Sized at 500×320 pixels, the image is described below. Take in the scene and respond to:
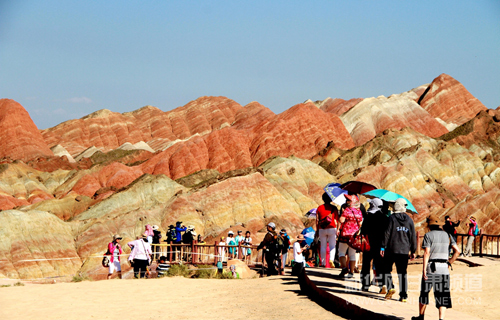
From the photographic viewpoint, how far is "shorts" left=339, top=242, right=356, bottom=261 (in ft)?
41.5

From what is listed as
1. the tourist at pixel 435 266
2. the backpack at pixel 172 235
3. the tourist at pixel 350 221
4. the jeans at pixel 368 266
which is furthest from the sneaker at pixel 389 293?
the backpack at pixel 172 235

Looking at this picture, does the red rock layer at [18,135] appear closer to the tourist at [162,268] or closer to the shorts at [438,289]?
the tourist at [162,268]

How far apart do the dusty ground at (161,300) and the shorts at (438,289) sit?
1788 millimetres

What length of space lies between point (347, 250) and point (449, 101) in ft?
469

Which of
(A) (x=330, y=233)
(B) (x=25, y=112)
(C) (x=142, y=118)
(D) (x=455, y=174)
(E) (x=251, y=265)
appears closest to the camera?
(A) (x=330, y=233)

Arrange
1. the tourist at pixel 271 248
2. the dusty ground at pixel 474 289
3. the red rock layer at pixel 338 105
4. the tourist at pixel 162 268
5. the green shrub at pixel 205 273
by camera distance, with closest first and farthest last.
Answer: the dusty ground at pixel 474 289 → the tourist at pixel 271 248 → the green shrub at pixel 205 273 → the tourist at pixel 162 268 → the red rock layer at pixel 338 105

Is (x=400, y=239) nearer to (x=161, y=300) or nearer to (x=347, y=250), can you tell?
(x=347, y=250)

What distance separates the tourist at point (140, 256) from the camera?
17109 mm

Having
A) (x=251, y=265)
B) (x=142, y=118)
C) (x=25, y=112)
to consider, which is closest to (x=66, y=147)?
(x=25, y=112)

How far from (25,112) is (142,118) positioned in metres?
35.1

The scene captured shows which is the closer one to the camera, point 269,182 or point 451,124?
point 269,182

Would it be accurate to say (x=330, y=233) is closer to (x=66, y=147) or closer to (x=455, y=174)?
(x=455, y=174)

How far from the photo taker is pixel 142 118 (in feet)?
519

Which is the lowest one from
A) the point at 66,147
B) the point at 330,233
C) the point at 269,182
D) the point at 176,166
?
the point at 330,233
